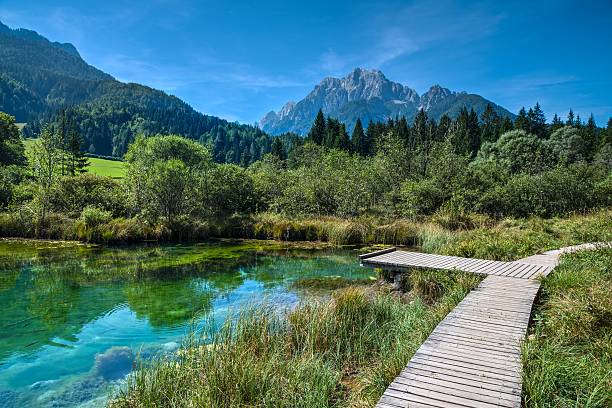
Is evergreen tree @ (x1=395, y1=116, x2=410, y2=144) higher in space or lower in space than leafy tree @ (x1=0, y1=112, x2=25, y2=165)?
higher

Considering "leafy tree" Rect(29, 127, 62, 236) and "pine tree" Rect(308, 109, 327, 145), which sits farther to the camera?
"pine tree" Rect(308, 109, 327, 145)

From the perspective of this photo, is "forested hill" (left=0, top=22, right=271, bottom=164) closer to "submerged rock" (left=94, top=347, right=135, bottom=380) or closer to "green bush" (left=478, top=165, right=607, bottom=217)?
"green bush" (left=478, top=165, right=607, bottom=217)

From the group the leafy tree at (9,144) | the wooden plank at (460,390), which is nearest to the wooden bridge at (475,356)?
the wooden plank at (460,390)

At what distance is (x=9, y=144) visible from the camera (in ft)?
131

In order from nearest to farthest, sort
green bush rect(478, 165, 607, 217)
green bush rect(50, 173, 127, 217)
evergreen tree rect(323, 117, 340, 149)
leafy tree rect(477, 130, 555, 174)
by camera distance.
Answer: green bush rect(478, 165, 607, 217) → green bush rect(50, 173, 127, 217) → leafy tree rect(477, 130, 555, 174) → evergreen tree rect(323, 117, 340, 149)

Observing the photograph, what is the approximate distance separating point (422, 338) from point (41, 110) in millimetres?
213582

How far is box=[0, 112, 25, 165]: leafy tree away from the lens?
38875mm

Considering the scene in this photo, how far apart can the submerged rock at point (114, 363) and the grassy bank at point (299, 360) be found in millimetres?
780

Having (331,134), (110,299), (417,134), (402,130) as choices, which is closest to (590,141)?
(402,130)

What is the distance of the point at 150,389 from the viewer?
4.68 meters

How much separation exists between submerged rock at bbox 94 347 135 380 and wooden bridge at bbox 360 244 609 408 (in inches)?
181

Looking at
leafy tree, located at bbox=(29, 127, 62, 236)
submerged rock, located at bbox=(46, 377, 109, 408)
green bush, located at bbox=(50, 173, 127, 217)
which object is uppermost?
leafy tree, located at bbox=(29, 127, 62, 236)

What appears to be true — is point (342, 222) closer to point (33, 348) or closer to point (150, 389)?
point (33, 348)

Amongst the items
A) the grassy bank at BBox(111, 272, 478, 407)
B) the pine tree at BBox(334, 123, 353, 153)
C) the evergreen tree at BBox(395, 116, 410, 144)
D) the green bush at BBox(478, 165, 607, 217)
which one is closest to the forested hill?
the pine tree at BBox(334, 123, 353, 153)
